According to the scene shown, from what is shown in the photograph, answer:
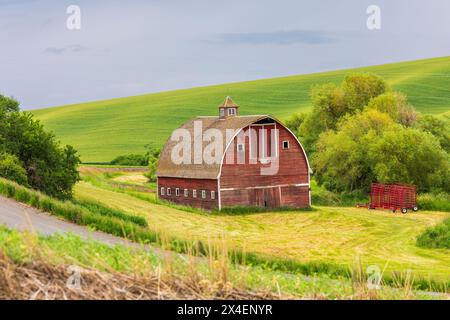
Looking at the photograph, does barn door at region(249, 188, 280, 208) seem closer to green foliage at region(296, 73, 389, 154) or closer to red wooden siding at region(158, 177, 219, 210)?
red wooden siding at region(158, 177, 219, 210)

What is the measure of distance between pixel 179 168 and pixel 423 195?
702 inches

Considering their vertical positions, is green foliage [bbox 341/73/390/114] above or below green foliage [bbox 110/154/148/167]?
above

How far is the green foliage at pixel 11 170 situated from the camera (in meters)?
27.3

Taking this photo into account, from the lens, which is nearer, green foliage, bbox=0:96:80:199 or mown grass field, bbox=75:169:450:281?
green foliage, bbox=0:96:80:199

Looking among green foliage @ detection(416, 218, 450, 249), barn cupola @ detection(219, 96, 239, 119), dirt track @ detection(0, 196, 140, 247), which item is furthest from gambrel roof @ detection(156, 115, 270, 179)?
dirt track @ detection(0, 196, 140, 247)

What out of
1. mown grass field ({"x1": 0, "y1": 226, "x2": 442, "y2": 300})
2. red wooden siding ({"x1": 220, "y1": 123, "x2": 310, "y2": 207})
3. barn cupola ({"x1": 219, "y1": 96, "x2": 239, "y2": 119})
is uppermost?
barn cupola ({"x1": 219, "y1": 96, "x2": 239, "y2": 119})

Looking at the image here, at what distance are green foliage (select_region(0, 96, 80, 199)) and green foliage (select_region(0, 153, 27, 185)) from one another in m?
0.80

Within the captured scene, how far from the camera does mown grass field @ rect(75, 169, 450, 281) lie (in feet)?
96.3

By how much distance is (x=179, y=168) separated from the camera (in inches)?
2084

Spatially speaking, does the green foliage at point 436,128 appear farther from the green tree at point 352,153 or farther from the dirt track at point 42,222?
the dirt track at point 42,222

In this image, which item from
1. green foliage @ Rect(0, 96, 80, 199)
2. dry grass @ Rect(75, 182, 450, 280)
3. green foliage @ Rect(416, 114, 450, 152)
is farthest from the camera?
green foliage @ Rect(416, 114, 450, 152)

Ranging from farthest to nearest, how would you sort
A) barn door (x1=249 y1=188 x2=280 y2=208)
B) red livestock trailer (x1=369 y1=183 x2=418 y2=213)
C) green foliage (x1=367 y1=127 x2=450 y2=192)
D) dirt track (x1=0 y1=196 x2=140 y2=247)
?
green foliage (x1=367 y1=127 x2=450 y2=192) < red livestock trailer (x1=369 y1=183 x2=418 y2=213) < barn door (x1=249 y1=188 x2=280 y2=208) < dirt track (x1=0 y1=196 x2=140 y2=247)

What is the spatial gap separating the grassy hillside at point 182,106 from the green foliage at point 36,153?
56.9 meters

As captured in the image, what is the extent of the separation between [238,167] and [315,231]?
38.5 feet
